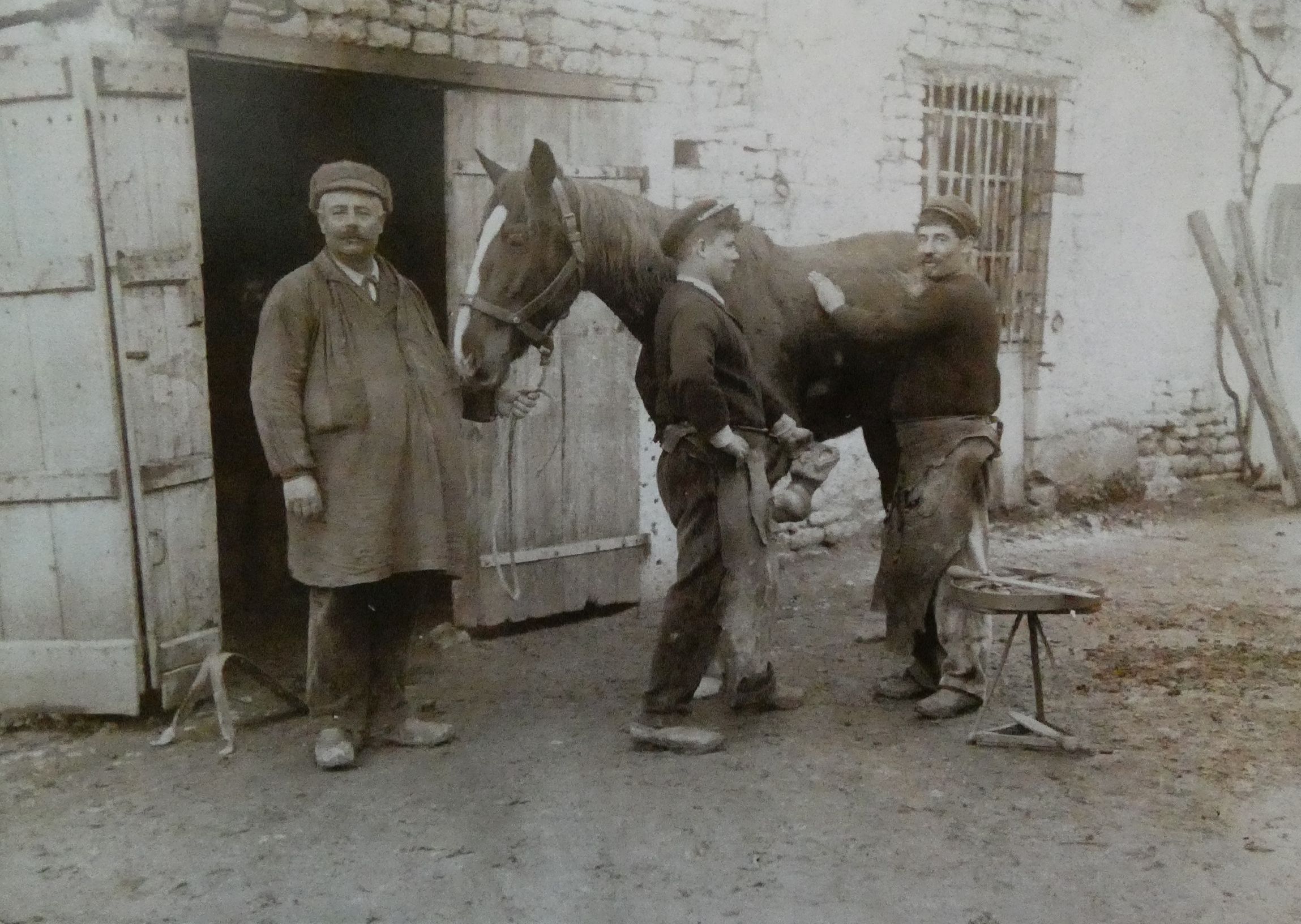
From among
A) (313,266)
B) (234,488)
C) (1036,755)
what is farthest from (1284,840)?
(234,488)

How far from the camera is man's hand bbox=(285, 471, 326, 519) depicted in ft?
12.0

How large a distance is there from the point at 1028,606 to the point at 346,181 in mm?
2655

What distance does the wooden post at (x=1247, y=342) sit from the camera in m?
8.49

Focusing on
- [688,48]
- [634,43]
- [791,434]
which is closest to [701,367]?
[791,434]

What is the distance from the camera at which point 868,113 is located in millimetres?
6949

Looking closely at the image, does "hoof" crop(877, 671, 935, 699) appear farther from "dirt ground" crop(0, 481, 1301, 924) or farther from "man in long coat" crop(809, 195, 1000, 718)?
"man in long coat" crop(809, 195, 1000, 718)

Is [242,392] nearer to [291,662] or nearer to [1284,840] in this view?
[291,662]

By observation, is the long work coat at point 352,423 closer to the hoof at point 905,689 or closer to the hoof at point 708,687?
the hoof at point 708,687

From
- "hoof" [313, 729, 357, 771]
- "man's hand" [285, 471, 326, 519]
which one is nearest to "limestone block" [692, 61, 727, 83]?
"man's hand" [285, 471, 326, 519]

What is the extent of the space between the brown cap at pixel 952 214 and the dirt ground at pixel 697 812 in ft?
6.19

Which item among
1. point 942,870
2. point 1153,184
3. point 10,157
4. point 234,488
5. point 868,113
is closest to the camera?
point 942,870

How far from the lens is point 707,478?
3861mm

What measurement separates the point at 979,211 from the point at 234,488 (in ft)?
17.2

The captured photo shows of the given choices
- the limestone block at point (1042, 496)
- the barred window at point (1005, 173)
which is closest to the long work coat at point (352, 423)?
the barred window at point (1005, 173)
